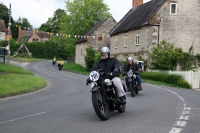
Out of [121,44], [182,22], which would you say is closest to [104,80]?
[182,22]

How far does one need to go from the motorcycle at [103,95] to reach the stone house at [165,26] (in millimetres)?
28239

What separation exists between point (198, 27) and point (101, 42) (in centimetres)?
2480

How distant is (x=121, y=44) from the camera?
148 ft

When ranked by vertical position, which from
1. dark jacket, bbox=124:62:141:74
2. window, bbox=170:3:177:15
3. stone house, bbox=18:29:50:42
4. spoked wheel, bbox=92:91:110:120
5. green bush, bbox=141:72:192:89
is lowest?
green bush, bbox=141:72:192:89

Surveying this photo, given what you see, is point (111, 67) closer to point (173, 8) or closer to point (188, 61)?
point (188, 61)

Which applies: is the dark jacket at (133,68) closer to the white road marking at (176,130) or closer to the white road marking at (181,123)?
the white road marking at (181,123)

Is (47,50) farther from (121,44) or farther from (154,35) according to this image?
(154,35)

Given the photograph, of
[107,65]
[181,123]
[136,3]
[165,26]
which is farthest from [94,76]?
[136,3]

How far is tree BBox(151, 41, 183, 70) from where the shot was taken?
33.3m

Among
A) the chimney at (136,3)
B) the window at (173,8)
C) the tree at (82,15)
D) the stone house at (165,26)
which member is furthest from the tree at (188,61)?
the tree at (82,15)

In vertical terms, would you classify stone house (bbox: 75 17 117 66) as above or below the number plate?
above

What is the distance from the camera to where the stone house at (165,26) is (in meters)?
37.3

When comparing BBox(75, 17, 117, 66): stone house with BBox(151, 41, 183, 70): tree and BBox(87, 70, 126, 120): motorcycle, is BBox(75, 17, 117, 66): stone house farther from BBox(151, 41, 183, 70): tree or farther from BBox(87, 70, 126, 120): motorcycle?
BBox(87, 70, 126, 120): motorcycle

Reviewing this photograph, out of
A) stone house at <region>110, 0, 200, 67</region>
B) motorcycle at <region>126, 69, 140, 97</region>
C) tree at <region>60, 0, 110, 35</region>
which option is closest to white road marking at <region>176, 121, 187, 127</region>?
motorcycle at <region>126, 69, 140, 97</region>
